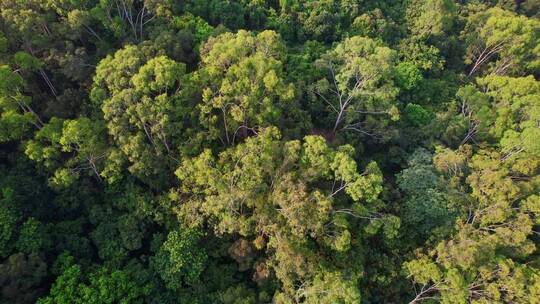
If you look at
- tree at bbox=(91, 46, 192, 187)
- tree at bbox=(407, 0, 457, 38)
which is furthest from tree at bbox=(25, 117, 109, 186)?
tree at bbox=(407, 0, 457, 38)

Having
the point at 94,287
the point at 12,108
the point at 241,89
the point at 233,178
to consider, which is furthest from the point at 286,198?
the point at 12,108

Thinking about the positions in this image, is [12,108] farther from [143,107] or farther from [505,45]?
[505,45]

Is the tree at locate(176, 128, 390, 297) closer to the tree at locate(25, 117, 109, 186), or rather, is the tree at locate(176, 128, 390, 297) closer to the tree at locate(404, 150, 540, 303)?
the tree at locate(404, 150, 540, 303)

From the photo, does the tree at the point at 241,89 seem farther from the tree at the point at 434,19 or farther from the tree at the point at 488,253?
the tree at the point at 434,19

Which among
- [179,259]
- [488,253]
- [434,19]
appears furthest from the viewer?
[434,19]

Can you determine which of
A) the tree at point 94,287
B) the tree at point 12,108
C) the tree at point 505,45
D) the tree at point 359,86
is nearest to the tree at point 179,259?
the tree at point 94,287

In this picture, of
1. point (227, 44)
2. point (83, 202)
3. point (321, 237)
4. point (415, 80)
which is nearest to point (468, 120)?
point (415, 80)
